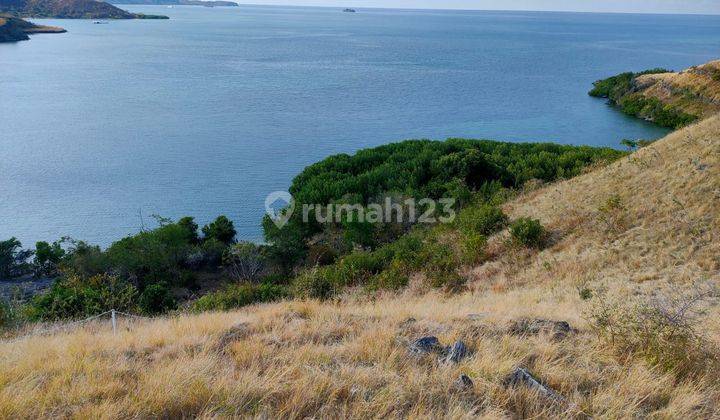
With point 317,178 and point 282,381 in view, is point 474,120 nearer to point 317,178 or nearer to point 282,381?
point 317,178

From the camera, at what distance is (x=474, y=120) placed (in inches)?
1912

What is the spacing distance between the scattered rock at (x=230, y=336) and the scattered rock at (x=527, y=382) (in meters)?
3.19

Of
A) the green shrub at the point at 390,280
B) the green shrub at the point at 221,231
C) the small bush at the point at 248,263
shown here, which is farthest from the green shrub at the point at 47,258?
the green shrub at the point at 390,280

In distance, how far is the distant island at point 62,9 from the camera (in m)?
166

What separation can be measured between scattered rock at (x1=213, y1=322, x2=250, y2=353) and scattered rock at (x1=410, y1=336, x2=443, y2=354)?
2.19m

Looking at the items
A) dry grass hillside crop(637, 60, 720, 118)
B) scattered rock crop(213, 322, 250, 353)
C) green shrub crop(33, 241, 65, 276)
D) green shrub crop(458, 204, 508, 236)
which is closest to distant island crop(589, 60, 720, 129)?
dry grass hillside crop(637, 60, 720, 118)

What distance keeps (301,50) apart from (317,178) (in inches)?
3145

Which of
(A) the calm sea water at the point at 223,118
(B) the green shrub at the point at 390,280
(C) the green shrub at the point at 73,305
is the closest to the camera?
(C) the green shrub at the point at 73,305

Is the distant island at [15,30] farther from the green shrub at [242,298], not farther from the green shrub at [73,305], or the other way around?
the green shrub at [242,298]

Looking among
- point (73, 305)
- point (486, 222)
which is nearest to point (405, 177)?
point (486, 222)

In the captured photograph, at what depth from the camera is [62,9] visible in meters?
187

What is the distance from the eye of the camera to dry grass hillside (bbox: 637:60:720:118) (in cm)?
5100

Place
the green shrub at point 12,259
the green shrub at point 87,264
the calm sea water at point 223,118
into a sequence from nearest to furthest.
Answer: the green shrub at point 87,264
the green shrub at point 12,259
the calm sea water at point 223,118

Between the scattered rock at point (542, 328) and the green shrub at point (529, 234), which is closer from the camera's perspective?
the scattered rock at point (542, 328)
